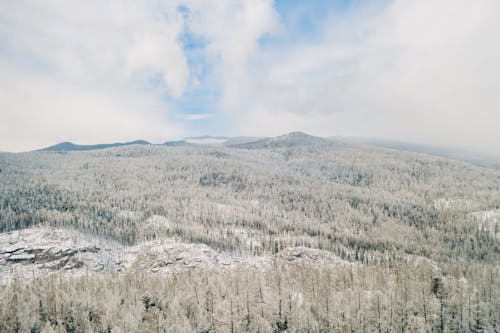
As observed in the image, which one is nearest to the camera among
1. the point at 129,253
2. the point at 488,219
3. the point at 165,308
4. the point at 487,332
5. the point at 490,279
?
the point at 487,332

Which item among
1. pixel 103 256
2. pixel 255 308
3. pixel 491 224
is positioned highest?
pixel 255 308

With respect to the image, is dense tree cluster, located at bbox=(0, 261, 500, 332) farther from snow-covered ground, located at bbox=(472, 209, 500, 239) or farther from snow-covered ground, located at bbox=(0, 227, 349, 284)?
snow-covered ground, located at bbox=(472, 209, 500, 239)

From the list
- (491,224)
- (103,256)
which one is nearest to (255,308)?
(103,256)

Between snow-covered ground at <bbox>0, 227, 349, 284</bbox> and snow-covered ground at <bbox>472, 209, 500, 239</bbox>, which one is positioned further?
snow-covered ground at <bbox>472, 209, 500, 239</bbox>

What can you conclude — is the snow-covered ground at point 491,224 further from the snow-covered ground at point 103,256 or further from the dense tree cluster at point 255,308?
the dense tree cluster at point 255,308

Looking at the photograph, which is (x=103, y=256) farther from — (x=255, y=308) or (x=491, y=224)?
(x=491, y=224)

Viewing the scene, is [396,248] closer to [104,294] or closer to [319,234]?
[319,234]

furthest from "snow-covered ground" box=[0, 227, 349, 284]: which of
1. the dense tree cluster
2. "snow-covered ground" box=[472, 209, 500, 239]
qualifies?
"snow-covered ground" box=[472, 209, 500, 239]

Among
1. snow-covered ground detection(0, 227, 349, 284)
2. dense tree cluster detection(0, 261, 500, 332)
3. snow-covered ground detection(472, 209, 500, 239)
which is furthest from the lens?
snow-covered ground detection(472, 209, 500, 239)

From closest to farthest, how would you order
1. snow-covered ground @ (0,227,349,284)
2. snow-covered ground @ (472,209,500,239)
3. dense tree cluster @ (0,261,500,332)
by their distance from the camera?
dense tree cluster @ (0,261,500,332)
snow-covered ground @ (0,227,349,284)
snow-covered ground @ (472,209,500,239)

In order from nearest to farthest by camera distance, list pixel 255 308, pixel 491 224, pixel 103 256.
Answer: pixel 255 308 → pixel 103 256 → pixel 491 224

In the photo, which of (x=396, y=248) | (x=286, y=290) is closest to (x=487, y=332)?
(x=286, y=290)
